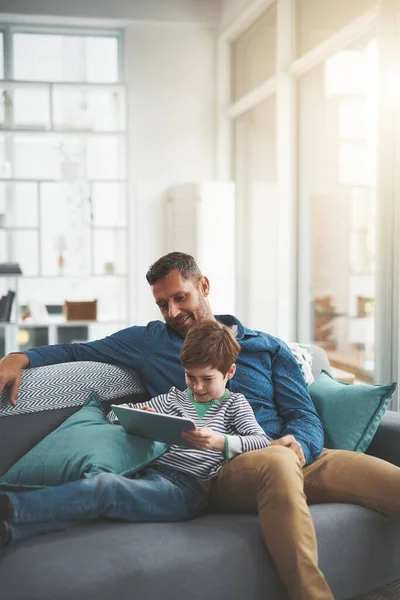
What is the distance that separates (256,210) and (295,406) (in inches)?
149

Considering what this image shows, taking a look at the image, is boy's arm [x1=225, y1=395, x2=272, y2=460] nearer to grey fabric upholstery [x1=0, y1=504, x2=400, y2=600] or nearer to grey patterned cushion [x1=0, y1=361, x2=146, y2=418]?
grey fabric upholstery [x1=0, y1=504, x2=400, y2=600]

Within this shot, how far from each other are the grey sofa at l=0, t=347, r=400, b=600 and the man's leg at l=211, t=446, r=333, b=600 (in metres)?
0.07

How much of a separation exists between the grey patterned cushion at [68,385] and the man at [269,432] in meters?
0.05

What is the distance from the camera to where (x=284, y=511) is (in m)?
1.84

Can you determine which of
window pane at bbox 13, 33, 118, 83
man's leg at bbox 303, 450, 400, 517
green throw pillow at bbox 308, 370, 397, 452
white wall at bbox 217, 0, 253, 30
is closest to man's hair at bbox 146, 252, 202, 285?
green throw pillow at bbox 308, 370, 397, 452

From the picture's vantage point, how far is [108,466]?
6.61 feet

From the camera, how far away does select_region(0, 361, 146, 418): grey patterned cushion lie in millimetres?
2334

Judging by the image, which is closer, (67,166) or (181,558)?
(181,558)

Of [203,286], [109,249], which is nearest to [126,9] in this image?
[109,249]

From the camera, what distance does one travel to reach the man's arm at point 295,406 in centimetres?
225

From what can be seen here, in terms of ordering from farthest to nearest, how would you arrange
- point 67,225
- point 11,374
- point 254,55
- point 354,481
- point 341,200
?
point 67,225 → point 254,55 → point 341,200 → point 11,374 → point 354,481

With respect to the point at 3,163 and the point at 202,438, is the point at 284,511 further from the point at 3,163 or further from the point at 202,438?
the point at 3,163

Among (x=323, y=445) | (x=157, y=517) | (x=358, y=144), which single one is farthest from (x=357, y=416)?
(x=358, y=144)

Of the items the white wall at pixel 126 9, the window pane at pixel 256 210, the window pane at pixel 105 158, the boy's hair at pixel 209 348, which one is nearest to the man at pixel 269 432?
the boy's hair at pixel 209 348
